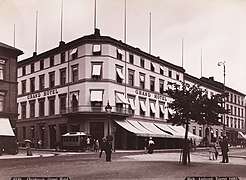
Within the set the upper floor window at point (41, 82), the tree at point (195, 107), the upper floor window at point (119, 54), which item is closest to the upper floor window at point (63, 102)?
the upper floor window at point (41, 82)

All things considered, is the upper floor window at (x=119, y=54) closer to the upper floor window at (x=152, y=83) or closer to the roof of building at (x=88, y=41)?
the roof of building at (x=88, y=41)

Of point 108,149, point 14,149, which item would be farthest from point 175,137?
point 14,149

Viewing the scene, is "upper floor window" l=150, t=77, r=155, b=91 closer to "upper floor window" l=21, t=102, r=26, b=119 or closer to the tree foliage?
the tree foliage

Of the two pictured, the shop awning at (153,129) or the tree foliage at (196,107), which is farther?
the shop awning at (153,129)

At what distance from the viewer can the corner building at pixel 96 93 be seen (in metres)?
16.2

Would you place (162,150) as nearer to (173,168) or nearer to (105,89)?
(105,89)

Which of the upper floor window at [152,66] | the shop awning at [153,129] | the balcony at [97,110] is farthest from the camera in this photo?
the shop awning at [153,129]

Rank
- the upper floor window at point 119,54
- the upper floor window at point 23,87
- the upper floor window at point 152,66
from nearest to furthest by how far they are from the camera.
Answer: the upper floor window at point 119,54 → the upper floor window at point 23,87 → the upper floor window at point 152,66

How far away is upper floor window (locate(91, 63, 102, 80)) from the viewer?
18.3 m

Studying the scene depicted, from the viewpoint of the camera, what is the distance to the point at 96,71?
18.6m

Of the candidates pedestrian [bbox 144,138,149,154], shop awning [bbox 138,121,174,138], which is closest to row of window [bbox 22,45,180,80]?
shop awning [bbox 138,121,174,138]

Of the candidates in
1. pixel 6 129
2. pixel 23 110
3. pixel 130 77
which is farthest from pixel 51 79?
pixel 6 129

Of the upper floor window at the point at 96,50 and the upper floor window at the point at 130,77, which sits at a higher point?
the upper floor window at the point at 96,50

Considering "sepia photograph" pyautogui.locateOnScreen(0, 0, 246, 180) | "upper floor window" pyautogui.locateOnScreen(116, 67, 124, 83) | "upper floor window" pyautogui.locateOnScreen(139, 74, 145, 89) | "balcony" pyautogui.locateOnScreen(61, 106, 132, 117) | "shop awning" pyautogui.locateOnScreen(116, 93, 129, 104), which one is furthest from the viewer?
"upper floor window" pyautogui.locateOnScreen(139, 74, 145, 89)
